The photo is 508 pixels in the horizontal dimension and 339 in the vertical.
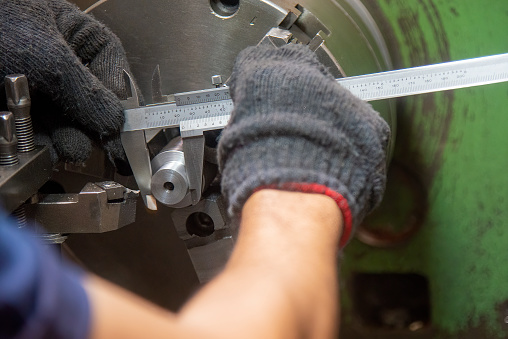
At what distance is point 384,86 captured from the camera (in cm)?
93

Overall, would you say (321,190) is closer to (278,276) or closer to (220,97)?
(278,276)

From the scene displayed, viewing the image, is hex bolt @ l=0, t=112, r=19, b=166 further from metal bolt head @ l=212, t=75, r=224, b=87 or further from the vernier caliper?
metal bolt head @ l=212, t=75, r=224, b=87

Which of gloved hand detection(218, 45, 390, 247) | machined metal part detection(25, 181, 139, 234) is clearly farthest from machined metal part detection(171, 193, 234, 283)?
gloved hand detection(218, 45, 390, 247)

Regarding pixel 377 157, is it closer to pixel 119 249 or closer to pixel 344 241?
pixel 344 241

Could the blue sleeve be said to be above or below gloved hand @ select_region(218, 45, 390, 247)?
above

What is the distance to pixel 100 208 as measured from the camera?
3.06ft

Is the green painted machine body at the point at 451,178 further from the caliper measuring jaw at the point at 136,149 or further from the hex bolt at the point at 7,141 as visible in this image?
the hex bolt at the point at 7,141

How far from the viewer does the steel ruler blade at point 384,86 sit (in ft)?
3.04

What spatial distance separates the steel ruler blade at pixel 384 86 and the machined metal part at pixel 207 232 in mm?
156

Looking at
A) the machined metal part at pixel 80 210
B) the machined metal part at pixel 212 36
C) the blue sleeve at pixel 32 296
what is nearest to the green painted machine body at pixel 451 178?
the machined metal part at pixel 212 36

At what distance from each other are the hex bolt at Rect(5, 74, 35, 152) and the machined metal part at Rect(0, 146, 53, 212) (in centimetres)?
2

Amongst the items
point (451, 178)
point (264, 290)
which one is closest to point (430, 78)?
point (451, 178)

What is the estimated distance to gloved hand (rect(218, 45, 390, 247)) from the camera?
0.70m

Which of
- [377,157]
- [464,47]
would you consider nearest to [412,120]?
[464,47]
